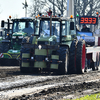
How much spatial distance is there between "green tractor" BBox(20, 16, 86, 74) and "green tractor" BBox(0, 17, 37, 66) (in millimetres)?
4896

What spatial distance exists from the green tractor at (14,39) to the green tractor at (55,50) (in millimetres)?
4896

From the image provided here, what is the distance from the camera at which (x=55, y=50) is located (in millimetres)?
13953

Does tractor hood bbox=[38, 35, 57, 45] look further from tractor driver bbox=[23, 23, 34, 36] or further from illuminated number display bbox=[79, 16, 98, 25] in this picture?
illuminated number display bbox=[79, 16, 98, 25]

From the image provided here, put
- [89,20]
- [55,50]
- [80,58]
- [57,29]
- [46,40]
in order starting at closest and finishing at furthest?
[55,50]
[46,40]
[80,58]
[57,29]
[89,20]

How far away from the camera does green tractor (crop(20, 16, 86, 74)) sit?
1384 cm

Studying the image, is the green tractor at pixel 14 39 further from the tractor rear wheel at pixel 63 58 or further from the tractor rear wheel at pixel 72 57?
the tractor rear wheel at pixel 63 58

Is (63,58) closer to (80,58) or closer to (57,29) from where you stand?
(80,58)

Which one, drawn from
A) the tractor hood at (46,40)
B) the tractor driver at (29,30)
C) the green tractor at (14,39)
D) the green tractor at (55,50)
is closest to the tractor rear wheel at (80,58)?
the green tractor at (55,50)

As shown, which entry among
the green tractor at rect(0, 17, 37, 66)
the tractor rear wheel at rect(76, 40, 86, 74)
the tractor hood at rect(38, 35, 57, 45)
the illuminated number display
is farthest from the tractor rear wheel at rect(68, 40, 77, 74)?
the illuminated number display

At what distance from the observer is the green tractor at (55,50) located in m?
13.8

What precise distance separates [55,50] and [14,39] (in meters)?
7.15

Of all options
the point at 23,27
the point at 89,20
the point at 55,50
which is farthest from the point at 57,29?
the point at 89,20

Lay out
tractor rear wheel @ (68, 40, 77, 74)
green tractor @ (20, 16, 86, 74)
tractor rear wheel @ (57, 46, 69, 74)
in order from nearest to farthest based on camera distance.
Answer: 1. tractor rear wheel @ (57, 46, 69, 74)
2. green tractor @ (20, 16, 86, 74)
3. tractor rear wheel @ (68, 40, 77, 74)

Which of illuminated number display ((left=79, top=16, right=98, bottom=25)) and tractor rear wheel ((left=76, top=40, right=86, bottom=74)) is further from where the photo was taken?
illuminated number display ((left=79, top=16, right=98, bottom=25))
